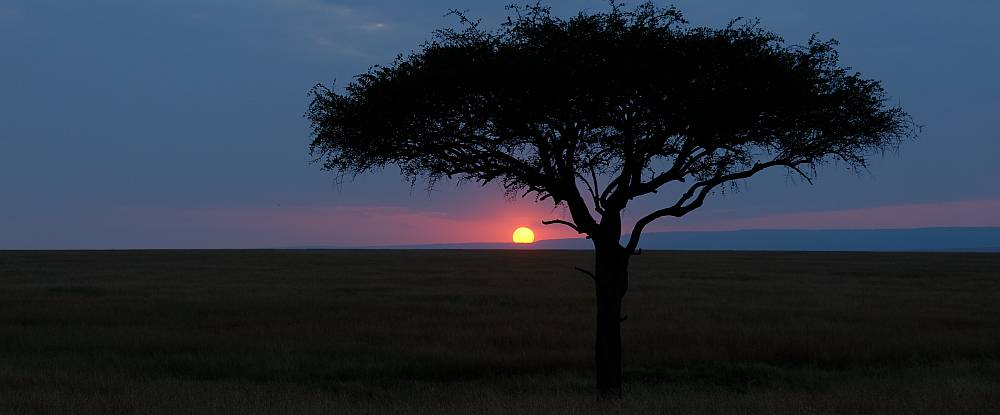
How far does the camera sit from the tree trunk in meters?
17.5

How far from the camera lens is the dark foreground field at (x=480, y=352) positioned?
1602cm

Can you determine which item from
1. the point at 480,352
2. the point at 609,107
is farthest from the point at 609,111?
the point at 480,352

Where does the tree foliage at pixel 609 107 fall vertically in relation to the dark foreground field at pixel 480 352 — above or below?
above

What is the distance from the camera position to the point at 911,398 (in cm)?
1602

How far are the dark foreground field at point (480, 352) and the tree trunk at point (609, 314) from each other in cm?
67

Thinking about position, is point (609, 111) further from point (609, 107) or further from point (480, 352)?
point (480, 352)

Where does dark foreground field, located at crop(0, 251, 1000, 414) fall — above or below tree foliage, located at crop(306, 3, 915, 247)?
below

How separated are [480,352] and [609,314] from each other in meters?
7.08

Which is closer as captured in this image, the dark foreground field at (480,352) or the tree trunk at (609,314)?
the dark foreground field at (480,352)

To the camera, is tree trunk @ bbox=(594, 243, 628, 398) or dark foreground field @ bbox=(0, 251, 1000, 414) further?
tree trunk @ bbox=(594, 243, 628, 398)

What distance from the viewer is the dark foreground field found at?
631 inches

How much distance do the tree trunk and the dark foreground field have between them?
67 centimetres

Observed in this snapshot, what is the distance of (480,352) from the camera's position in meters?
24.0

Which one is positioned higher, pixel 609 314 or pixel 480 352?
pixel 609 314
